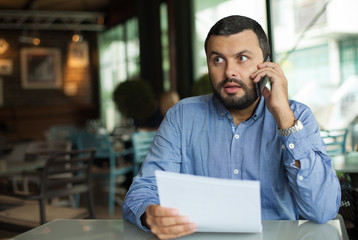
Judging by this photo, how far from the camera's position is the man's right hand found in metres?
0.99

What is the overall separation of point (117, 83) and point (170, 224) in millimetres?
8054

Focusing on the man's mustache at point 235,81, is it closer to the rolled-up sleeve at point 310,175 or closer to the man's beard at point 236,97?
the man's beard at point 236,97

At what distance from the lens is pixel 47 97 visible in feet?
41.2

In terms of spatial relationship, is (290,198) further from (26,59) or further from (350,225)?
(26,59)

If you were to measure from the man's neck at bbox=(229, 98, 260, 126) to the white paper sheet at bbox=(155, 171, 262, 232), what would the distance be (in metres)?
0.50

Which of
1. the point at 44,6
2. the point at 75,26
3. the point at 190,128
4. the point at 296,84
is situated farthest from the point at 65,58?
the point at 190,128

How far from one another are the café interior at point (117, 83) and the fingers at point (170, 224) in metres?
0.89

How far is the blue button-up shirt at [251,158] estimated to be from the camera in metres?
1.18

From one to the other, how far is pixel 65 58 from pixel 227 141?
12.1 meters

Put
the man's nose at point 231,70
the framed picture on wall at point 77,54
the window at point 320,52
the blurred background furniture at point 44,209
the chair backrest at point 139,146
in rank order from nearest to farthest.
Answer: the man's nose at point 231,70 < the blurred background furniture at point 44,209 < the window at point 320,52 < the chair backrest at point 139,146 < the framed picture on wall at point 77,54

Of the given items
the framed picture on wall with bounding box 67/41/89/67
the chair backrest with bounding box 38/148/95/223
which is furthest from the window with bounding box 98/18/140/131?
the chair backrest with bounding box 38/148/95/223

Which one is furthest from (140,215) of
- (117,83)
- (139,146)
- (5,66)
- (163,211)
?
(5,66)

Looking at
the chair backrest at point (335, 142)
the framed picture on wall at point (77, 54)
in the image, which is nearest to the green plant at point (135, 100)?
the chair backrest at point (335, 142)

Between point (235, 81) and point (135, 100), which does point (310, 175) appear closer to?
point (235, 81)
